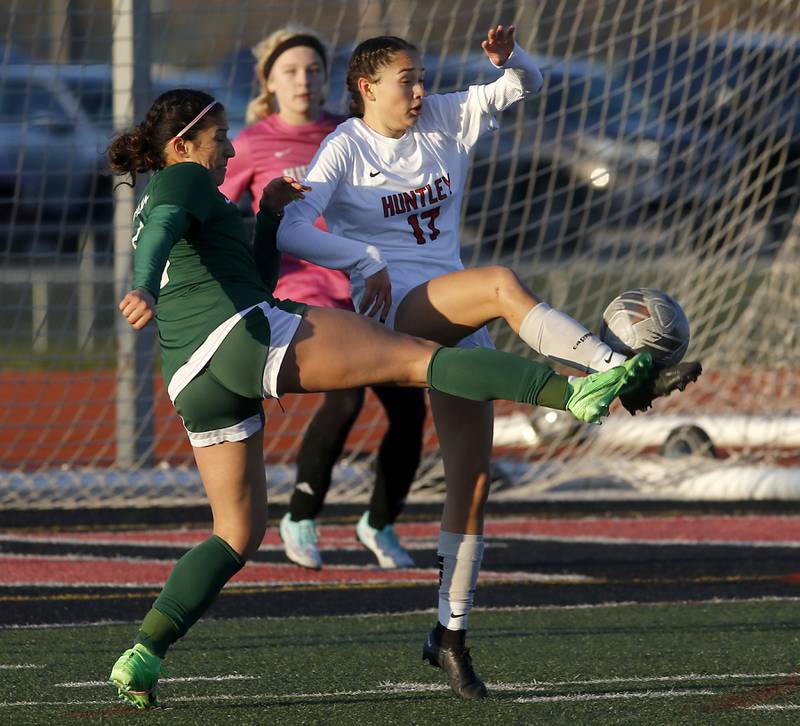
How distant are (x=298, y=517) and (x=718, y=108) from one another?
13.3 feet

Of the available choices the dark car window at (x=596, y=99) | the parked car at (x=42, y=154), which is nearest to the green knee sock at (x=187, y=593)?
the parked car at (x=42, y=154)

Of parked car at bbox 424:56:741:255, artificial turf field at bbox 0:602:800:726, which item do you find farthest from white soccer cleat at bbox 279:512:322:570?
parked car at bbox 424:56:741:255

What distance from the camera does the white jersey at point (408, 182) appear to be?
14.7 ft

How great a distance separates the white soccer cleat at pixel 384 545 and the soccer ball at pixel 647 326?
8.73 ft

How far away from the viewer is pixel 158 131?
13.6ft

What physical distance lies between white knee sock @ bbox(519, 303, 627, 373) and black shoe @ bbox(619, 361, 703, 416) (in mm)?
157

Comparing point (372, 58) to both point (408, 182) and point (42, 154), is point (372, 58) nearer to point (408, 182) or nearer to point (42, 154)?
point (408, 182)

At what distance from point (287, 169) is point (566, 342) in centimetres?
293

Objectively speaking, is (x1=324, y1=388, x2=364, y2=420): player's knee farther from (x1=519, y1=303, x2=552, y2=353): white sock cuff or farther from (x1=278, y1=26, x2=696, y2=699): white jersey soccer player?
(x1=519, y1=303, x2=552, y2=353): white sock cuff

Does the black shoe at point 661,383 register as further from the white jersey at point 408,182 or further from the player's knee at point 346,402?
the player's knee at point 346,402

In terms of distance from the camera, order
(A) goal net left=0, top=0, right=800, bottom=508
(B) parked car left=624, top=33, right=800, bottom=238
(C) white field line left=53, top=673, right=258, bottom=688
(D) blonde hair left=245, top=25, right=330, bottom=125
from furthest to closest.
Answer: (B) parked car left=624, top=33, right=800, bottom=238 < (A) goal net left=0, top=0, right=800, bottom=508 < (D) blonde hair left=245, top=25, right=330, bottom=125 < (C) white field line left=53, top=673, right=258, bottom=688

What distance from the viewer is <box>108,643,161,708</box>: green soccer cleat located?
3799 mm

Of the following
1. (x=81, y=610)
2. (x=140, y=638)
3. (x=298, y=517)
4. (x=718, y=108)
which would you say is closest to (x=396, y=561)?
(x=298, y=517)

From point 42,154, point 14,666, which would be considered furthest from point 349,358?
point 42,154
